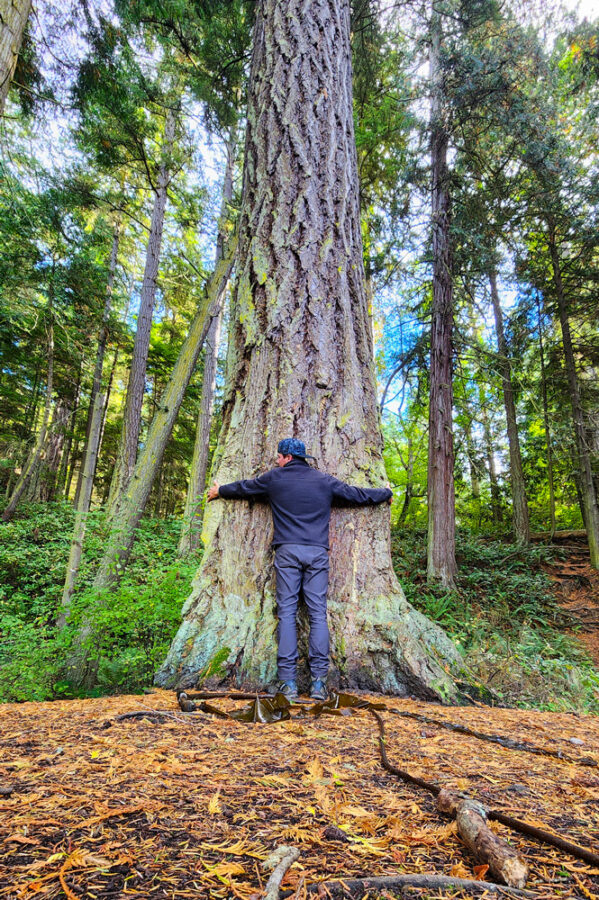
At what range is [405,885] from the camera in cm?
82

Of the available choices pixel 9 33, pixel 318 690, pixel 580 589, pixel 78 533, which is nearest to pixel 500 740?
pixel 318 690

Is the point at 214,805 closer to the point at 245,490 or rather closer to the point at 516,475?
the point at 245,490

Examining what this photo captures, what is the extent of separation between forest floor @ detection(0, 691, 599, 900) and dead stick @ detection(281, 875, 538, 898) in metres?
0.01

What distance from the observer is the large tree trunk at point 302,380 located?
2.91m

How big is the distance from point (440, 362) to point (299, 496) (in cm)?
745

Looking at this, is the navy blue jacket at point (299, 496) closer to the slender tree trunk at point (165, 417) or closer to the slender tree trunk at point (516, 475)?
the slender tree trunk at point (165, 417)

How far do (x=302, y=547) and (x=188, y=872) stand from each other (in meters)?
2.14

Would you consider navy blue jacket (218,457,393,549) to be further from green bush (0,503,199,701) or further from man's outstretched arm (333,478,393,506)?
green bush (0,503,199,701)

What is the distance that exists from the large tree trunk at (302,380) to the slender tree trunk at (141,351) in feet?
14.9

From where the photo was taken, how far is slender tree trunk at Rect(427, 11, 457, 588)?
888cm

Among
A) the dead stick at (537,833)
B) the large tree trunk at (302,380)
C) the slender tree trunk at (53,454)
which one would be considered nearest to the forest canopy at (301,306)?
the large tree trunk at (302,380)

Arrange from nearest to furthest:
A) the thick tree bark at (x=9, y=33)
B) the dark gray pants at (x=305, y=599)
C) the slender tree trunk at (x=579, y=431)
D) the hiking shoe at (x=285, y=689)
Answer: the hiking shoe at (x=285, y=689) → the dark gray pants at (x=305, y=599) → the thick tree bark at (x=9, y=33) → the slender tree trunk at (x=579, y=431)

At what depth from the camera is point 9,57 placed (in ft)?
15.6

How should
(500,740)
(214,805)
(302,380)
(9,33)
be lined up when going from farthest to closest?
(9,33), (302,380), (500,740), (214,805)
